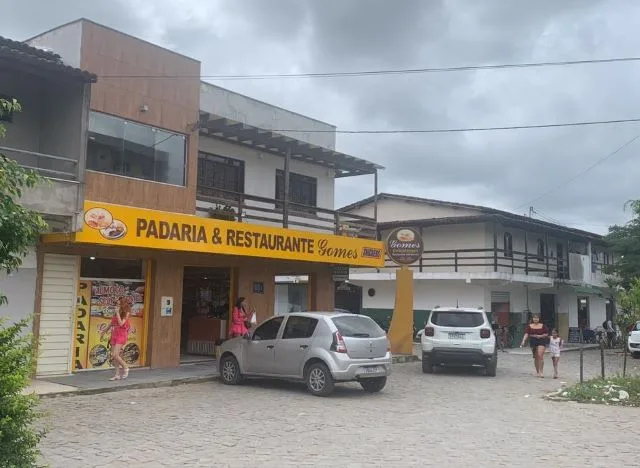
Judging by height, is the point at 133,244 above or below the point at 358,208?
below

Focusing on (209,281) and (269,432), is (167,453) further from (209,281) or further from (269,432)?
(209,281)

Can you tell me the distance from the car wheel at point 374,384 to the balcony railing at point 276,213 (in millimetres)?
5781

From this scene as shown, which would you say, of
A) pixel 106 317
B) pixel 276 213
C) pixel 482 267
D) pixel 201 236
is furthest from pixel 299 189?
pixel 482 267

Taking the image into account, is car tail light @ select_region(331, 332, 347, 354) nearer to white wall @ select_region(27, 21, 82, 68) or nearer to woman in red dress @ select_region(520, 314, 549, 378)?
woman in red dress @ select_region(520, 314, 549, 378)

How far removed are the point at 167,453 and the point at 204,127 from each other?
10231mm

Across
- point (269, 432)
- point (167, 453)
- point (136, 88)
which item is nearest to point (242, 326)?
point (136, 88)

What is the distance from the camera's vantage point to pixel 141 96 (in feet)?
50.4

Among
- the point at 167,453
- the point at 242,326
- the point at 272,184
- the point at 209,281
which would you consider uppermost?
the point at 272,184

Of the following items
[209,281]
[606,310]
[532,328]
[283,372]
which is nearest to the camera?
[283,372]

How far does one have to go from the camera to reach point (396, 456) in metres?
7.67

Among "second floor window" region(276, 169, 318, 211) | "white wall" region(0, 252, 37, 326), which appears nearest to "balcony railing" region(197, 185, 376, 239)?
"second floor window" region(276, 169, 318, 211)

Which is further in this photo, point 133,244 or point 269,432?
point 133,244

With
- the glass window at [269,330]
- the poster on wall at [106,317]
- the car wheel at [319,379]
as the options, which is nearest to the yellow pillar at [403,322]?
the glass window at [269,330]

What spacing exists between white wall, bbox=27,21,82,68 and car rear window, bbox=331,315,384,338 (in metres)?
8.06
